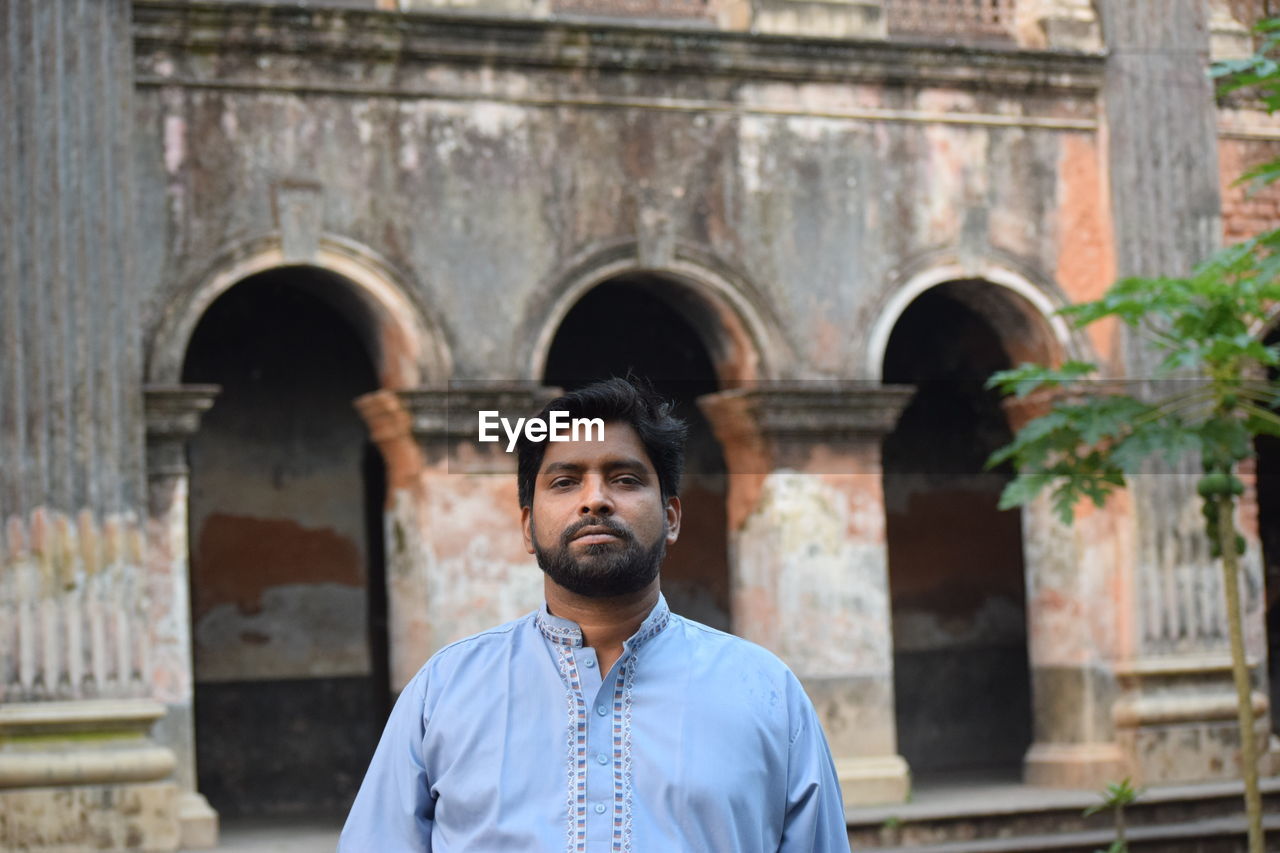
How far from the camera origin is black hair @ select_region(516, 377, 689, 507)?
336cm

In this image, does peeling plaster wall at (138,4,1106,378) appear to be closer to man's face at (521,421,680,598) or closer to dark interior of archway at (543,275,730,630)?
dark interior of archway at (543,275,730,630)

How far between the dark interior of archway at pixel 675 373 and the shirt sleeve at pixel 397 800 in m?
10.6

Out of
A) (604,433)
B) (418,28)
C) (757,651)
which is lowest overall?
(757,651)

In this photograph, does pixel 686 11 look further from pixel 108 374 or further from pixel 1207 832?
pixel 1207 832

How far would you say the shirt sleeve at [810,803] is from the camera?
3242mm

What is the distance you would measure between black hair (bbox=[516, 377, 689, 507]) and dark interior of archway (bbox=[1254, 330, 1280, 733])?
14.1m

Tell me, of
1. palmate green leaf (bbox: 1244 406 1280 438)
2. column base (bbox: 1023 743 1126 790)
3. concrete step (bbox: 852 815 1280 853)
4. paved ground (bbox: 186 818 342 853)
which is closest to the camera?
palmate green leaf (bbox: 1244 406 1280 438)

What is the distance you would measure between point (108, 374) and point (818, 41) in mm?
4730

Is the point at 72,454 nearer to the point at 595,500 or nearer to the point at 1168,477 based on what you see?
the point at 1168,477

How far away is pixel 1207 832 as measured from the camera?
1142cm

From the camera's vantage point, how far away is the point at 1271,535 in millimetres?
16766

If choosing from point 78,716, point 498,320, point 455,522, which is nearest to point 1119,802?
point 455,522

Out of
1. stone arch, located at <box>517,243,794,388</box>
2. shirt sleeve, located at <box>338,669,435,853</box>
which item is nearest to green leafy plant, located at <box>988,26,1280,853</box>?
stone arch, located at <box>517,243,794,388</box>

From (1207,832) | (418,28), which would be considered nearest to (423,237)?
(418,28)
